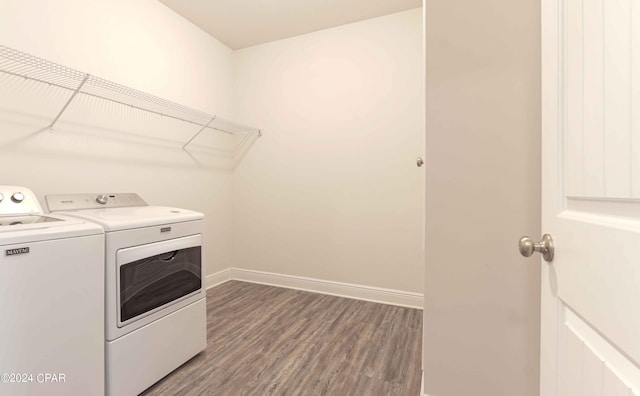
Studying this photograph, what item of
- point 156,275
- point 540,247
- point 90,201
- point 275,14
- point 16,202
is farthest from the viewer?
point 275,14

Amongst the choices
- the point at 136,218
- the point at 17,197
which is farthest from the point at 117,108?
the point at 136,218

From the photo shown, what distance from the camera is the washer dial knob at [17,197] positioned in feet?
4.51

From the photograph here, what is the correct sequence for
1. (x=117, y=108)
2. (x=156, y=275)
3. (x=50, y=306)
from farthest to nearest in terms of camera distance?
(x=117, y=108) < (x=156, y=275) < (x=50, y=306)

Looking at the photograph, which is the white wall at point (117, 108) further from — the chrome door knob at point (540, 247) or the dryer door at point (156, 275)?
the chrome door knob at point (540, 247)

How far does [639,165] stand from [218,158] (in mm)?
3085

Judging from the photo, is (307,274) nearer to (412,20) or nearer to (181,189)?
(181,189)

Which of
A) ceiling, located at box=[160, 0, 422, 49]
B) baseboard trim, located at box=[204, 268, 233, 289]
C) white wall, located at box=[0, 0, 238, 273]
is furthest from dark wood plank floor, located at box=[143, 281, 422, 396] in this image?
ceiling, located at box=[160, 0, 422, 49]

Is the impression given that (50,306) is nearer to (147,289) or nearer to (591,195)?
(147,289)

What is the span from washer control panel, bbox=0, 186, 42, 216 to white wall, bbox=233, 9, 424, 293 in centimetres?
185

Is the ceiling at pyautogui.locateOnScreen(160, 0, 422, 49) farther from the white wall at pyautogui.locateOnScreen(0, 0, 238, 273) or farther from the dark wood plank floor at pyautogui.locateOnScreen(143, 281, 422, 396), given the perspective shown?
the dark wood plank floor at pyautogui.locateOnScreen(143, 281, 422, 396)

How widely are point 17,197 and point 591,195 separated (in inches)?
86.0

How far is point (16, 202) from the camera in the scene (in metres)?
1.38

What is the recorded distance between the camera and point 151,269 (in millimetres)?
1470

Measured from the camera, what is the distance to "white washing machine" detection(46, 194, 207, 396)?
4.26 feet
